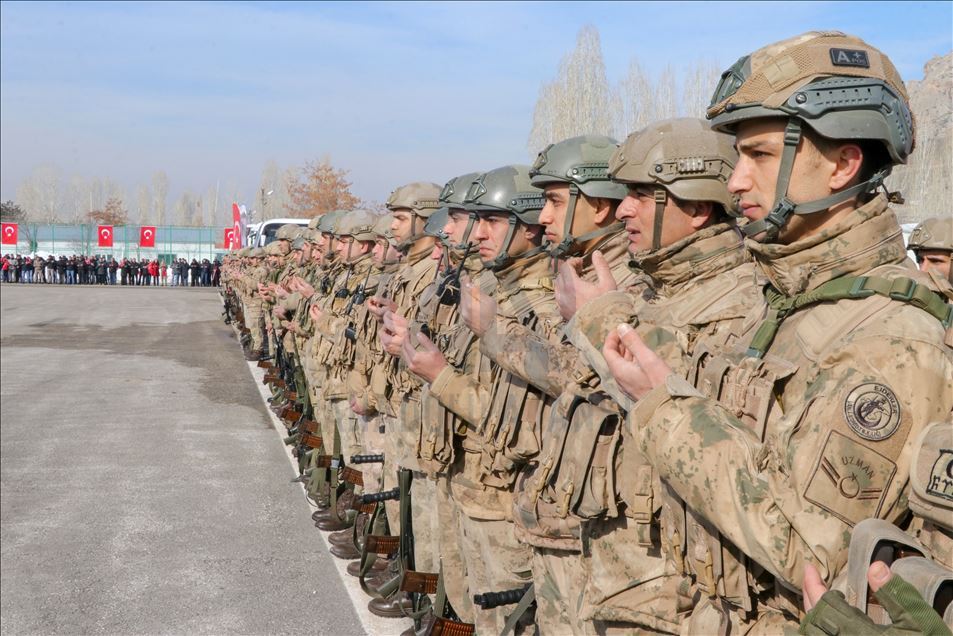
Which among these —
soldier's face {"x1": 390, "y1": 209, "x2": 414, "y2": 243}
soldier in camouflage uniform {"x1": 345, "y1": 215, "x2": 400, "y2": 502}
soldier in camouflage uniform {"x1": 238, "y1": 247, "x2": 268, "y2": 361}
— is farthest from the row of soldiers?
soldier in camouflage uniform {"x1": 238, "y1": 247, "x2": 268, "y2": 361}

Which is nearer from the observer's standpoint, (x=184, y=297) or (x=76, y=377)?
(x=76, y=377)

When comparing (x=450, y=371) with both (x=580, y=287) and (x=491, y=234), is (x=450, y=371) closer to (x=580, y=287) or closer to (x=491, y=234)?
(x=491, y=234)

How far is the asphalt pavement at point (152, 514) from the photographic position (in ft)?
22.5

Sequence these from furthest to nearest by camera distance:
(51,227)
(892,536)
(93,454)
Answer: (51,227)
(93,454)
(892,536)

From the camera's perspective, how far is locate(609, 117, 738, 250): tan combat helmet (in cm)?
359

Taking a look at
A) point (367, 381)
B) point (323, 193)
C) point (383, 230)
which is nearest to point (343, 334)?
point (367, 381)

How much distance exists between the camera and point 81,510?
9.38 meters

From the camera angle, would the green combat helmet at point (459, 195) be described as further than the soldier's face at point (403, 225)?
No

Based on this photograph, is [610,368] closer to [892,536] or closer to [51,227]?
[892,536]

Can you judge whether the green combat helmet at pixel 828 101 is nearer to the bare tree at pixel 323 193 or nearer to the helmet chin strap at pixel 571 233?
the helmet chin strap at pixel 571 233

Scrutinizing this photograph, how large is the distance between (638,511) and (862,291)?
3.83 ft

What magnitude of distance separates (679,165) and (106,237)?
70691mm

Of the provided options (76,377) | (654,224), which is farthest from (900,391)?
(76,377)

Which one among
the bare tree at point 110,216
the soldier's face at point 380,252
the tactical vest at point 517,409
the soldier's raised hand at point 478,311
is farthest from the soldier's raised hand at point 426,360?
the bare tree at point 110,216
